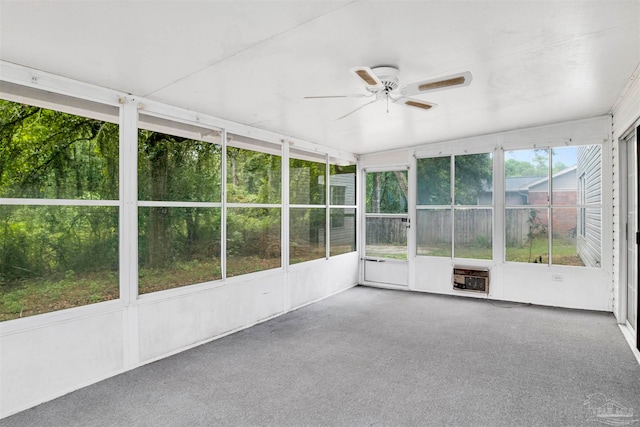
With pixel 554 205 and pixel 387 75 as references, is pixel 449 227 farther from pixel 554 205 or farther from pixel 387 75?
pixel 387 75

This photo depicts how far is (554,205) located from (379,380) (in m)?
4.09

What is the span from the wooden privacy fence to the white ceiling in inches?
87.6

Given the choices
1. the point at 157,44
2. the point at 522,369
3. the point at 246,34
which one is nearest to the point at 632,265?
the point at 522,369

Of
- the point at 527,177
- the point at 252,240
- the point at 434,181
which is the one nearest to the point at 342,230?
the point at 434,181

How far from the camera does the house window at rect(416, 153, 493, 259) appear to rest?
5797 mm

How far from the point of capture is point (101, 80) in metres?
2.91

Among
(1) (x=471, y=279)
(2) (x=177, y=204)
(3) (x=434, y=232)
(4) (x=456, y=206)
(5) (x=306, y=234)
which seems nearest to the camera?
(2) (x=177, y=204)

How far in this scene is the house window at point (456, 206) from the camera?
19.0 ft

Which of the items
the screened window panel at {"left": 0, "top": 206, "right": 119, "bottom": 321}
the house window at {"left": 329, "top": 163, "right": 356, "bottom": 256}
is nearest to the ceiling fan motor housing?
the screened window panel at {"left": 0, "top": 206, "right": 119, "bottom": 321}

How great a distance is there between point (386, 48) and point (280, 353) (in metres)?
2.91

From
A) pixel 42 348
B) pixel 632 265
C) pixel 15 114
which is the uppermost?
pixel 15 114

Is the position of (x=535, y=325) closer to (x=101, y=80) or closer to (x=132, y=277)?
(x=132, y=277)

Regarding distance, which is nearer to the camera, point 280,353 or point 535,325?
point 280,353

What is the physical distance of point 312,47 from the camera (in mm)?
2463
